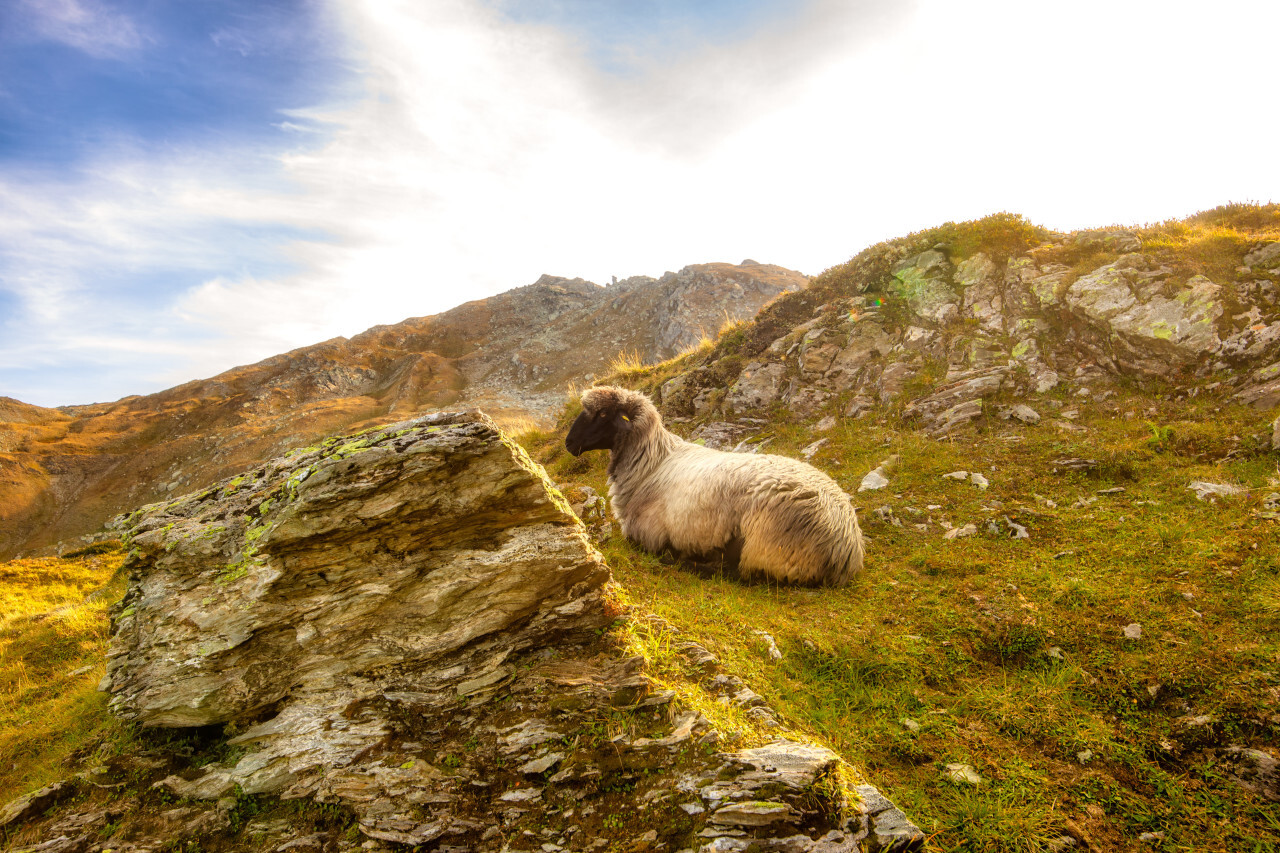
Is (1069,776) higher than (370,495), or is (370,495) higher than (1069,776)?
(370,495)

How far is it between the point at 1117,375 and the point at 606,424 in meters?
9.86

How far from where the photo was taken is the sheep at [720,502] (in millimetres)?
6441

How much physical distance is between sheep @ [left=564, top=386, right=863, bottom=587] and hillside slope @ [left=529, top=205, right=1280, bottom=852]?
35 centimetres

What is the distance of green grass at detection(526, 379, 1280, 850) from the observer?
3082 millimetres

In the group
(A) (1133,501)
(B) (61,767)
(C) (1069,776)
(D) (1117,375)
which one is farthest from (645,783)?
(D) (1117,375)

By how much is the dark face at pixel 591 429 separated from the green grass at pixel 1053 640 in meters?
1.77

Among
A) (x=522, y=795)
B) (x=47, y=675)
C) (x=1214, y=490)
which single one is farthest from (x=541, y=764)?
(x=1214, y=490)

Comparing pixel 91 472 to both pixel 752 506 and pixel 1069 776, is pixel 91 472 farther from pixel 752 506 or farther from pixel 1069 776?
pixel 1069 776

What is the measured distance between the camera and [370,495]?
3.93 metres

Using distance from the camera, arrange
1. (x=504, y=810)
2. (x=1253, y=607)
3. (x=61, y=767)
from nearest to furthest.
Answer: (x=504, y=810), (x=61, y=767), (x=1253, y=607)

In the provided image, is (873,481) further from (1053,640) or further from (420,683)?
(420,683)

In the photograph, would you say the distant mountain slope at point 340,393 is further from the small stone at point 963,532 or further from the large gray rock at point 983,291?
the small stone at point 963,532

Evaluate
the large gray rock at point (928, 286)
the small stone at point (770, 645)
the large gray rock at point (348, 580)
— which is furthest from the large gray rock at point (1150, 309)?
the large gray rock at point (348, 580)

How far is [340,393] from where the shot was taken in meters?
46.4
